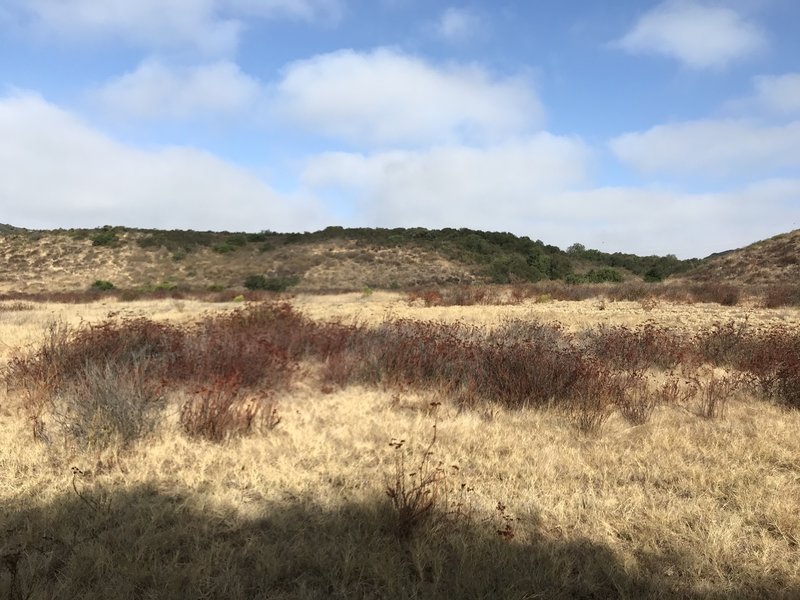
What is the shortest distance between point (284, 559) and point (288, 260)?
4490cm

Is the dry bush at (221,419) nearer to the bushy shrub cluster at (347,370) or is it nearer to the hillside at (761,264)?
the bushy shrub cluster at (347,370)

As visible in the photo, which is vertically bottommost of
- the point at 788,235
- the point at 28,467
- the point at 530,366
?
the point at 28,467

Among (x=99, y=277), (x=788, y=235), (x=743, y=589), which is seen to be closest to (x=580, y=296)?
(x=743, y=589)

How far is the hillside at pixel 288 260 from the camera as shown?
40.7m

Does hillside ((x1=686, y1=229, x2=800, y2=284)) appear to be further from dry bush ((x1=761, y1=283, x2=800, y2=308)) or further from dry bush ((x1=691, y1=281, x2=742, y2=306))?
dry bush ((x1=761, y1=283, x2=800, y2=308))

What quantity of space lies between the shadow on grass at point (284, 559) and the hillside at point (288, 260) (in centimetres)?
3361

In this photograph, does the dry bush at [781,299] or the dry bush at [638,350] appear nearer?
the dry bush at [638,350]

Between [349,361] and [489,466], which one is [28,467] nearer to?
[489,466]

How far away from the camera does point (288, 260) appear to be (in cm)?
4653

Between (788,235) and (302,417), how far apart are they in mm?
37110

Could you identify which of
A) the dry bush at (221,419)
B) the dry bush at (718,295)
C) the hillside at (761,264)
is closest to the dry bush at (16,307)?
the dry bush at (221,419)

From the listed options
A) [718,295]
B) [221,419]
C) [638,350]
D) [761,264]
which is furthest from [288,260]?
[221,419]

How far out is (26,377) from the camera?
625 cm

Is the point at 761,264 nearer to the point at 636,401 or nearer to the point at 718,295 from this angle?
the point at 718,295
